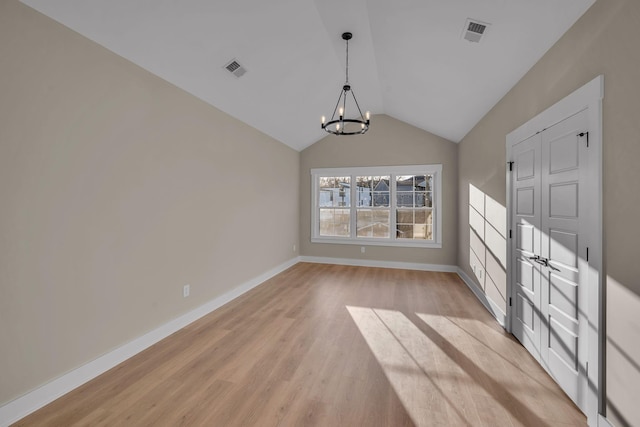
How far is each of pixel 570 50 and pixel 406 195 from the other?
422 cm

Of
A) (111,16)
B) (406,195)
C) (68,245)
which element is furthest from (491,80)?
(68,245)

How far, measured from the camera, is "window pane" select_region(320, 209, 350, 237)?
6594 millimetres

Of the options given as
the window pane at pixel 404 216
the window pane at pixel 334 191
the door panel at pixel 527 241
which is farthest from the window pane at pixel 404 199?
the door panel at pixel 527 241

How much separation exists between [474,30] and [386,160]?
3.64m

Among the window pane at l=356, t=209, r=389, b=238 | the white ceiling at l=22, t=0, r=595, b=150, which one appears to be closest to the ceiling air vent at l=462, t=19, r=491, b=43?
the white ceiling at l=22, t=0, r=595, b=150

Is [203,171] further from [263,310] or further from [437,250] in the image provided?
[437,250]

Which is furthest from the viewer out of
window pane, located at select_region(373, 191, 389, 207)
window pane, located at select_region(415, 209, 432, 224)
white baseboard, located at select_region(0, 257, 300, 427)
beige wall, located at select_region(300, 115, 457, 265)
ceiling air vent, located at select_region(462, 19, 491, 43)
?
window pane, located at select_region(373, 191, 389, 207)

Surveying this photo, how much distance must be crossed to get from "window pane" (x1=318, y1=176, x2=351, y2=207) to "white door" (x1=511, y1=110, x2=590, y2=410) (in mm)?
3888

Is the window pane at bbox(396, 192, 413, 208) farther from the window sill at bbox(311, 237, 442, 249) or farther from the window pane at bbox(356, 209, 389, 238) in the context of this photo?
the window sill at bbox(311, 237, 442, 249)

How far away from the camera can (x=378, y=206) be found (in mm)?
6355

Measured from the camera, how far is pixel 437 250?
5.90 meters

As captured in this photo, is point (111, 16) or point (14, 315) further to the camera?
point (111, 16)

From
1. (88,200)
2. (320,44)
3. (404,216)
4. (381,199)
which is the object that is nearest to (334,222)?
(381,199)

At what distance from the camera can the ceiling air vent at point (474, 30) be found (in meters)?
2.46
